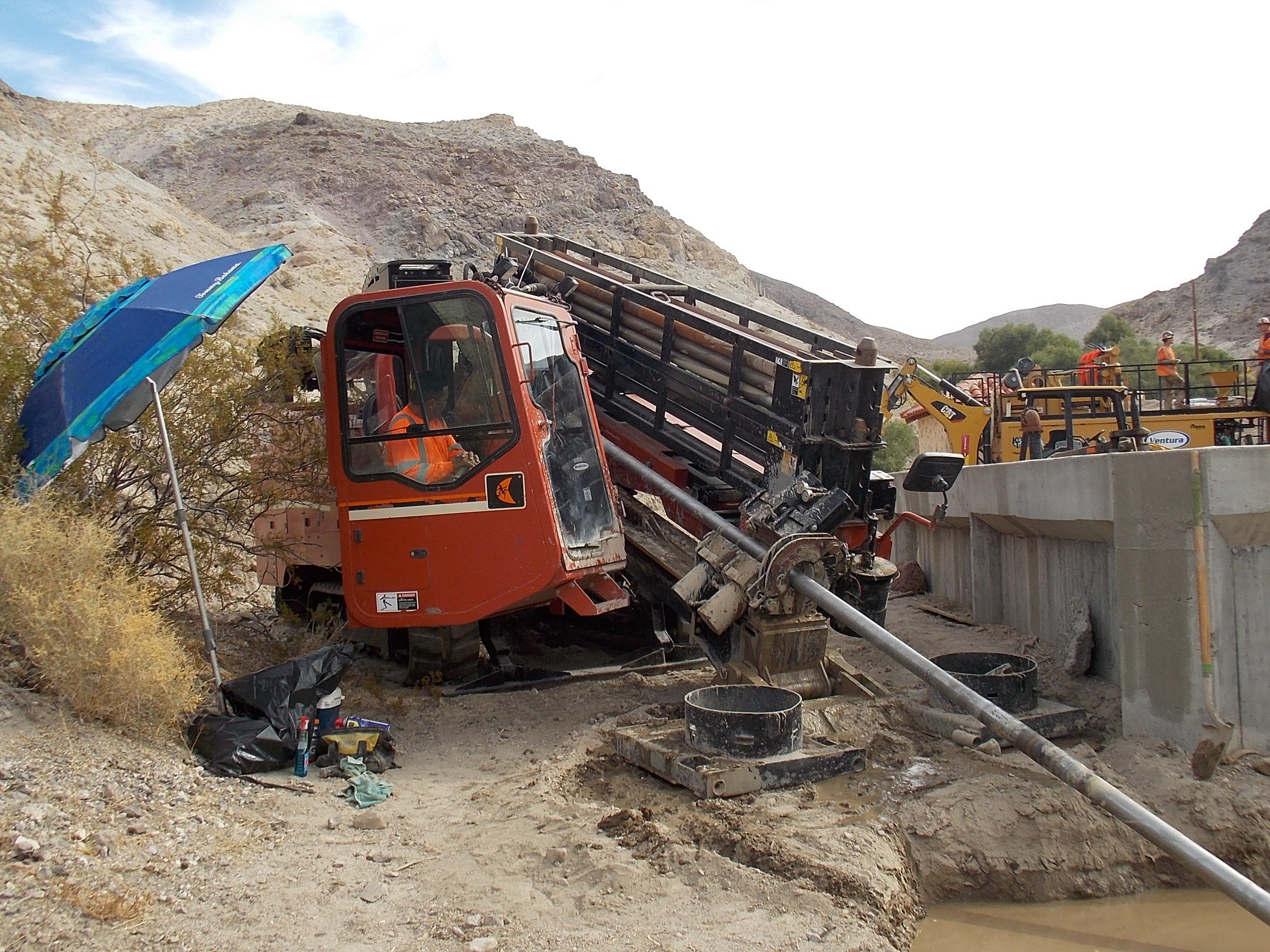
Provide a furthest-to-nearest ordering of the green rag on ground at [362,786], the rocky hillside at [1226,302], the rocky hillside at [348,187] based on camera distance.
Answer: the rocky hillside at [1226,302] < the rocky hillside at [348,187] < the green rag on ground at [362,786]

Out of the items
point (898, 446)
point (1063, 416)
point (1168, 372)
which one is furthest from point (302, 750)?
point (898, 446)

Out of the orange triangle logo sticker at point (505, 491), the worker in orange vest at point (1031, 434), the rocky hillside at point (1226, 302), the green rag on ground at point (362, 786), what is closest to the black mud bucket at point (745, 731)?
the green rag on ground at point (362, 786)

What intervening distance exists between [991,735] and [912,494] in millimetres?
5380

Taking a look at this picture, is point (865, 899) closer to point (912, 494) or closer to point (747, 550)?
point (747, 550)

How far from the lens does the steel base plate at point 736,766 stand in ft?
14.7

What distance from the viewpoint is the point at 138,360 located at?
17.3 ft

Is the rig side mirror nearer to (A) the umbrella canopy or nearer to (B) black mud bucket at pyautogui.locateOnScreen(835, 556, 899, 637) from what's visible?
(B) black mud bucket at pyautogui.locateOnScreen(835, 556, 899, 637)

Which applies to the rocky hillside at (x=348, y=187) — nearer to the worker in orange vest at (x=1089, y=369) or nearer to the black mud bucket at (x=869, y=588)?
the worker in orange vest at (x=1089, y=369)

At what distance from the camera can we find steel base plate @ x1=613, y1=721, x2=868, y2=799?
14.7 feet

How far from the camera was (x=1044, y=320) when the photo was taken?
115m

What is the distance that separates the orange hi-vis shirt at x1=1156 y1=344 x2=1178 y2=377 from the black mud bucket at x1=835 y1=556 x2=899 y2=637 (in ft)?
39.1

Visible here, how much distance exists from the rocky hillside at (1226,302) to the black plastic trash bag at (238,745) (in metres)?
51.4

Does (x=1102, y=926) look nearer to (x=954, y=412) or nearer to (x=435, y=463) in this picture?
(x=435, y=463)

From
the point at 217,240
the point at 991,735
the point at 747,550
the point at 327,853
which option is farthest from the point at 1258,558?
the point at 217,240
